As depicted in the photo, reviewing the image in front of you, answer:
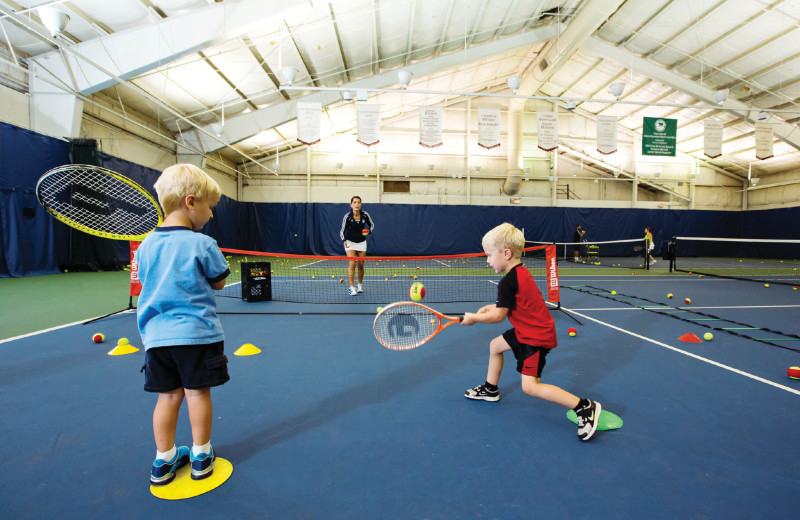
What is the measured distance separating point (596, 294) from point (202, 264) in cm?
696

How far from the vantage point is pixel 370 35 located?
12.0 m

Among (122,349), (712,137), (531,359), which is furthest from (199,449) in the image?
(712,137)

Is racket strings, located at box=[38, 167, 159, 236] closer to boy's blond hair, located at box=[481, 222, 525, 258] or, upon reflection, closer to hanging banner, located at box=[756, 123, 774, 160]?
boy's blond hair, located at box=[481, 222, 525, 258]

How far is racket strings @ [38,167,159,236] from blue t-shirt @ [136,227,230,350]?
1.85 m

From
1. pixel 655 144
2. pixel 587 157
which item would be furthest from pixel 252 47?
pixel 587 157

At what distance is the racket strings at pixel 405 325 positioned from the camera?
8.07 feet

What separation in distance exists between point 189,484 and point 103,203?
3557 mm

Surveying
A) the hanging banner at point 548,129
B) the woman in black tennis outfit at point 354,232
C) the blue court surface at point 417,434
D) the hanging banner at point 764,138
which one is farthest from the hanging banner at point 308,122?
the hanging banner at point 764,138

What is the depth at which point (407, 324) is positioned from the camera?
251 centimetres

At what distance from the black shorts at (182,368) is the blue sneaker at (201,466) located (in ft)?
1.07

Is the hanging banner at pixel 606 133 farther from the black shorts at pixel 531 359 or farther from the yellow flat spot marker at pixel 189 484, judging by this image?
the yellow flat spot marker at pixel 189 484

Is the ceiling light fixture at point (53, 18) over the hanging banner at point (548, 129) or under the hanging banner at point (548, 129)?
under

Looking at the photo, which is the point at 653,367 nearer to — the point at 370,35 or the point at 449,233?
the point at 370,35

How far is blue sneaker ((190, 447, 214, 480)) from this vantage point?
164cm
